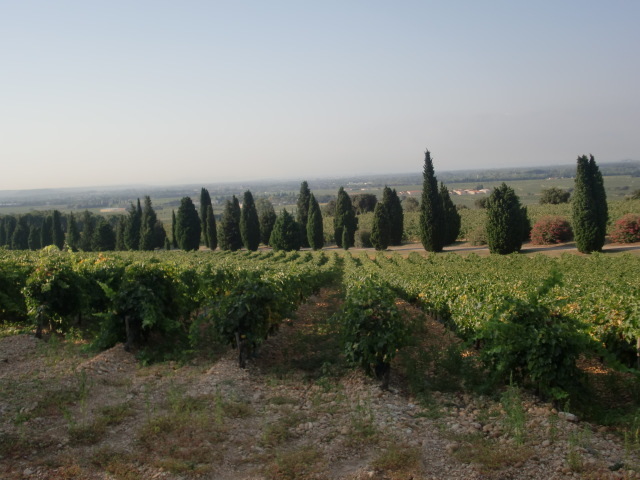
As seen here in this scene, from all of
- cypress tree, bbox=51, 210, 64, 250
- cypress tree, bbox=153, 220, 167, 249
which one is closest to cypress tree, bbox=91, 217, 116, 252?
cypress tree, bbox=153, 220, 167, 249

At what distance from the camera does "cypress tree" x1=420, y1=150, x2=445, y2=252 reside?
4216cm

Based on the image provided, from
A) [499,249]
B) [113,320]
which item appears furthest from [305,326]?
[499,249]

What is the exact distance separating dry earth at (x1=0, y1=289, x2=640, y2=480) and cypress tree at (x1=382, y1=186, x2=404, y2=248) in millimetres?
43680

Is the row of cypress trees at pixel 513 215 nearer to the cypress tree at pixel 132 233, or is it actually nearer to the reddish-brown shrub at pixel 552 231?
the reddish-brown shrub at pixel 552 231

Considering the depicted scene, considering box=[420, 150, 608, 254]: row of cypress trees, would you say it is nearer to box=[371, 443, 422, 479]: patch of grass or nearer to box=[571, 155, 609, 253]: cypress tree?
box=[571, 155, 609, 253]: cypress tree

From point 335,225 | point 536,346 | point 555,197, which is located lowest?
point 335,225

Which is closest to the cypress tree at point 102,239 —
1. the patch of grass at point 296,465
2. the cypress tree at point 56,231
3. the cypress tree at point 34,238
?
the cypress tree at point 56,231

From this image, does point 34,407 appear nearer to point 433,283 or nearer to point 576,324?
point 576,324

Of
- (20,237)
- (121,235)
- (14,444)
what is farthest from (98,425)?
(20,237)

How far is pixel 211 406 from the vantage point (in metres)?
7.50

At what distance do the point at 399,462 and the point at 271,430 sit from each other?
6.58 ft

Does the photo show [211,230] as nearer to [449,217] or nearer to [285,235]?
[285,235]

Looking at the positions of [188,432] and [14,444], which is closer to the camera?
[14,444]

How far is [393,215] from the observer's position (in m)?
52.3
